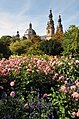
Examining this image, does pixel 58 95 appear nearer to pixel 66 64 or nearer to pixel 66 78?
pixel 66 78

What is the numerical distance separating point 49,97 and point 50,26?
113 meters

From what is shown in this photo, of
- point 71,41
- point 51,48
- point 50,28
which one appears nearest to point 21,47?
point 51,48

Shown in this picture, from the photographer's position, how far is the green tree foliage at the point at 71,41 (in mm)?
48656

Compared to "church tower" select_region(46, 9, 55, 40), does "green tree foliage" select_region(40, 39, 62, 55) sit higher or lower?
lower

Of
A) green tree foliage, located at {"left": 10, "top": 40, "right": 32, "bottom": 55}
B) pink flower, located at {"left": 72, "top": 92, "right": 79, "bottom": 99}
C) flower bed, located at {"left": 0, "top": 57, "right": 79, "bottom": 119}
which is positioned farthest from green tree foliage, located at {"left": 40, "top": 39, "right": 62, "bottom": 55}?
pink flower, located at {"left": 72, "top": 92, "right": 79, "bottom": 99}

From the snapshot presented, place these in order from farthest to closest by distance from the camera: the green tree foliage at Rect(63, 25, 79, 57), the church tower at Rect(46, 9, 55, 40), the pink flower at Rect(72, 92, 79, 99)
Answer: the church tower at Rect(46, 9, 55, 40) < the green tree foliage at Rect(63, 25, 79, 57) < the pink flower at Rect(72, 92, 79, 99)

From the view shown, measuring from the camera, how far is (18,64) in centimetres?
884

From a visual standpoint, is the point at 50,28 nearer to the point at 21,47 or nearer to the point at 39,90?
the point at 21,47

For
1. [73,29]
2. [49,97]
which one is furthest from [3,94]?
[73,29]

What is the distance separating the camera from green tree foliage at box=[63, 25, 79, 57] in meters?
48.7

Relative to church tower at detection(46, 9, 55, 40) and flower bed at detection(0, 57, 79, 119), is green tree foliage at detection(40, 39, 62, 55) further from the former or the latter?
church tower at detection(46, 9, 55, 40)

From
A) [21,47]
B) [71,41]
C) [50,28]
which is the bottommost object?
[21,47]

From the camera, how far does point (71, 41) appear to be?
50.1 metres

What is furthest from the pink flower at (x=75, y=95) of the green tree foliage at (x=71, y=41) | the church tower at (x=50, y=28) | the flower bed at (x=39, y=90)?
the church tower at (x=50, y=28)
